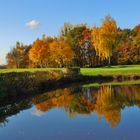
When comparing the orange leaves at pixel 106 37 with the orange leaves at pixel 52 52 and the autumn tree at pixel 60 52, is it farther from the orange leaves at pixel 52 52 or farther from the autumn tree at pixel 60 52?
the orange leaves at pixel 52 52

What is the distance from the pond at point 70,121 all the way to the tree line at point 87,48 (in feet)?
186

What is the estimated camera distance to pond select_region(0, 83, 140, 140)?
45.9 feet

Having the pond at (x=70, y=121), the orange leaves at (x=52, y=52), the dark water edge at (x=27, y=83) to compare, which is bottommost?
the pond at (x=70, y=121)

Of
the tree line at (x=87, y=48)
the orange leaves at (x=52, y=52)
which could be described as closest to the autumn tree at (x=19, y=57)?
the tree line at (x=87, y=48)

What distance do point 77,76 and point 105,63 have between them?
50600 mm

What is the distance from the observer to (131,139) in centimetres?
1266

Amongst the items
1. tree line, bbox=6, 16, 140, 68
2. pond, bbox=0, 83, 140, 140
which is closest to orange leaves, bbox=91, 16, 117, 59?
tree line, bbox=6, 16, 140, 68

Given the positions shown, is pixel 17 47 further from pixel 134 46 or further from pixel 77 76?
pixel 77 76

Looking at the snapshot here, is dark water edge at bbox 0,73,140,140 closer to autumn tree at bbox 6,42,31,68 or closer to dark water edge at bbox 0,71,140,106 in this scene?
dark water edge at bbox 0,71,140,106

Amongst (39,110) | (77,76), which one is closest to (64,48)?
(77,76)

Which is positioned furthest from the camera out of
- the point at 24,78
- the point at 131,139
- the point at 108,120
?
the point at 24,78

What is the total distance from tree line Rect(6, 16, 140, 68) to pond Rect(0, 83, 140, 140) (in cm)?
5674

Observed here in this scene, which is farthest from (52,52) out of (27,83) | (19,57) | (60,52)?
(27,83)

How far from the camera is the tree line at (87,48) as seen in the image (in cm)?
8150
